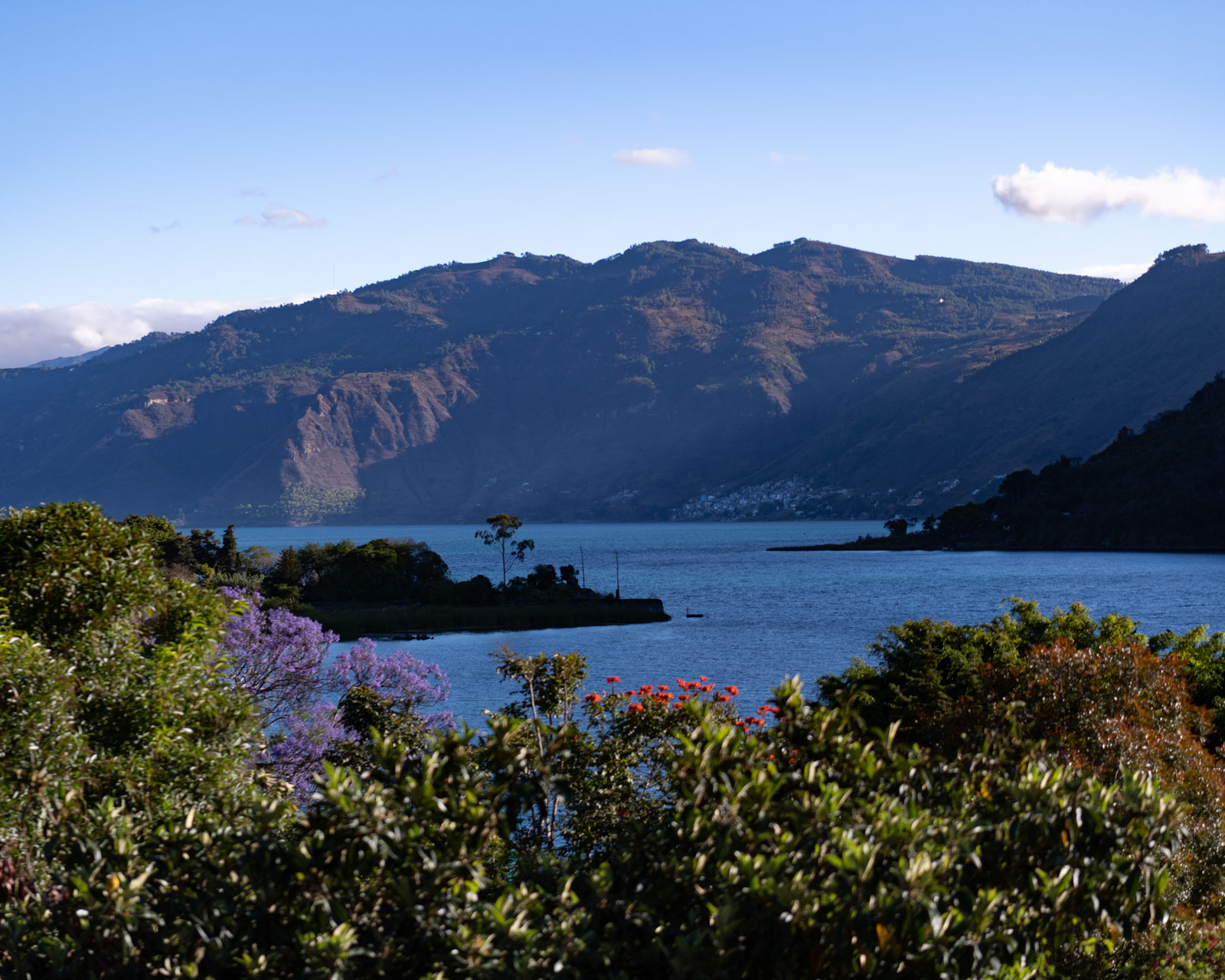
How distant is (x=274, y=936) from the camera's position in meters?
6.05

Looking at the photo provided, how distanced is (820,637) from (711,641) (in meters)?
6.76

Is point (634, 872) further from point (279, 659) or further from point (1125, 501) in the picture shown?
point (1125, 501)

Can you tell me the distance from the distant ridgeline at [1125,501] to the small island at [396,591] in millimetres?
85397

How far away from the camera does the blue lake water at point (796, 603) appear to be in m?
56.0

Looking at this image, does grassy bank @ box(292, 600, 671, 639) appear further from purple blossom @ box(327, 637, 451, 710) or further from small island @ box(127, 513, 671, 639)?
purple blossom @ box(327, 637, 451, 710)

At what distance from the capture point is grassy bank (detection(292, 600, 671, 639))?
75125 millimetres

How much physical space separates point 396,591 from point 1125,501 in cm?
10794

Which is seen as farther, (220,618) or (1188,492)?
(1188,492)

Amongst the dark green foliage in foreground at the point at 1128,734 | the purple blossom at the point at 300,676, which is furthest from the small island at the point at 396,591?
the dark green foliage in foreground at the point at 1128,734

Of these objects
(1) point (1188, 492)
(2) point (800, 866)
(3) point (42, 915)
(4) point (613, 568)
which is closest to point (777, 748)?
(2) point (800, 866)

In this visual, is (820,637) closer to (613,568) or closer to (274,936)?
(274,936)

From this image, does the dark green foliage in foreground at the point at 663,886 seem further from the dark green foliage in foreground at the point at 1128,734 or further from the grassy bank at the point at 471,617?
the grassy bank at the point at 471,617

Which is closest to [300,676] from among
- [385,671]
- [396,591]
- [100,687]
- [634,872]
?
[385,671]

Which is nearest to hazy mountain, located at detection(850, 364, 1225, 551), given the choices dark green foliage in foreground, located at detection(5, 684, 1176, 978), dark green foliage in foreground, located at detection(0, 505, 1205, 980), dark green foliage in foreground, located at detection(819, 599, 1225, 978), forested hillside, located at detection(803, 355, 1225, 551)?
forested hillside, located at detection(803, 355, 1225, 551)
